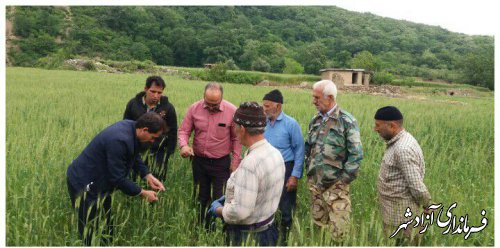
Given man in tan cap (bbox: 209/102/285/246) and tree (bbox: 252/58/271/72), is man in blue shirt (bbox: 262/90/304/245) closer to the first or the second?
man in tan cap (bbox: 209/102/285/246)

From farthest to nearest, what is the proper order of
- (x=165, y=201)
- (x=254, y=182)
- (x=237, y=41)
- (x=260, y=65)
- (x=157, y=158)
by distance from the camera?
(x=237, y=41) < (x=260, y=65) < (x=157, y=158) < (x=165, y=201) < (x=254, y=182)

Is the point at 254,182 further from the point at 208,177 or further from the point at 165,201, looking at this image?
the point at 165,201

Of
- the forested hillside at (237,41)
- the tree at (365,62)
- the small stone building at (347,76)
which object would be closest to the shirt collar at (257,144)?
the small stone building at (347,76)

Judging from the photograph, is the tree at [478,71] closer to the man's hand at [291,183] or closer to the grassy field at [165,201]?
the grassy field at [165,201]

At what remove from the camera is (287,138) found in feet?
11.8

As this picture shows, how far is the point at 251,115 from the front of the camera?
7.22 ft

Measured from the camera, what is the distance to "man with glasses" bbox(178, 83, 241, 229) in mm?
3750

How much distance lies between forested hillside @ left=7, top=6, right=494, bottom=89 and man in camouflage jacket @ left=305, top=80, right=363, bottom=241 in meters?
38.4

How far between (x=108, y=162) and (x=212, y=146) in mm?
1188

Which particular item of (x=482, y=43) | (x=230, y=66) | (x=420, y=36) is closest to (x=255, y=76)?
(x=230, y=66)

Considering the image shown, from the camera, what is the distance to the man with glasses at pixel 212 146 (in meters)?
3.75

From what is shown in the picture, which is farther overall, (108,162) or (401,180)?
(401,180)

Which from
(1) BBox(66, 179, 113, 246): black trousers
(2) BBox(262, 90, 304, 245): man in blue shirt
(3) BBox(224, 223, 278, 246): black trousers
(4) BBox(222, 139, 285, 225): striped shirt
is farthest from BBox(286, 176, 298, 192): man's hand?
(1) BBox(66, 179, 113, 246): black trousers

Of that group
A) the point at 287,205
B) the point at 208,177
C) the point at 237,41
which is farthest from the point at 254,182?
the point at 237,41
